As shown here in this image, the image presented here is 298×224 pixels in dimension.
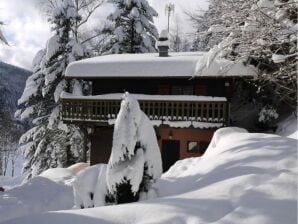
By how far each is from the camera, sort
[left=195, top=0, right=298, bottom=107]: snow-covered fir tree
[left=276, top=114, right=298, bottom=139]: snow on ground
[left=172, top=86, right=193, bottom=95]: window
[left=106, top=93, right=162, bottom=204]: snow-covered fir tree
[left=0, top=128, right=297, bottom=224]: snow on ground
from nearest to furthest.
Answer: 1. [left=0, top=128, right=297, bottom=224]: snow on ground
2. [left=195, top=0, right=298, bottom=107]: snow-covered fir tree
3. [left=106, top=93, right=162, bottom=204]: snow-covered fir tree
4. [left=276, top=114, right=298, bottom=139]: snow on ground
5. [left=172, top=86, right=193, bottom=95]: window

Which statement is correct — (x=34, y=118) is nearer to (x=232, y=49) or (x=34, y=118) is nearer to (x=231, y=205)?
(x=232, y=49)

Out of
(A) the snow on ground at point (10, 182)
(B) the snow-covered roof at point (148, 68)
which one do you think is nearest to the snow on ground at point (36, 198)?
(B) the snow-covered roof at point (148, 68)

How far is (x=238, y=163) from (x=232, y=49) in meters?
4.92

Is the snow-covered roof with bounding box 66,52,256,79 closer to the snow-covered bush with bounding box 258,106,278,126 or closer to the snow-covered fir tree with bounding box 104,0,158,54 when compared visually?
the snow-covered bush with bounding box 258,106,278,126

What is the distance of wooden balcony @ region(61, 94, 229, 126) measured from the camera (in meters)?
17.3

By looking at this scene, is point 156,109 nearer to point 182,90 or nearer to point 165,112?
point 165,112

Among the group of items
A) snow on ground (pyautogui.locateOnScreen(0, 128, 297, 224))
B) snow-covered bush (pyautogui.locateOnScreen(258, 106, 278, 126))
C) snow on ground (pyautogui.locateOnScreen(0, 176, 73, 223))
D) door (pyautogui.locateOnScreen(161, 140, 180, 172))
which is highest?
snow-covered bush (pyautogui.locateOnScreen(258, 106, 278, 126))

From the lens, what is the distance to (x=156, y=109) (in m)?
18.7

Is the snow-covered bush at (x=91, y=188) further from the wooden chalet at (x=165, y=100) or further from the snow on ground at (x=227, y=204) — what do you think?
the wooden chalet at (x=165, y=100)

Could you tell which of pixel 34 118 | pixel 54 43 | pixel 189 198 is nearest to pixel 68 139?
pixel 34 118

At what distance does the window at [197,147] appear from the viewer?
1867 centimetres

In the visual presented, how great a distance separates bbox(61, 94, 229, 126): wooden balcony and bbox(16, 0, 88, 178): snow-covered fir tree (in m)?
5.78

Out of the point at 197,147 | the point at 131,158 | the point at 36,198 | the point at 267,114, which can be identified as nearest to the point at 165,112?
the point at 197,147

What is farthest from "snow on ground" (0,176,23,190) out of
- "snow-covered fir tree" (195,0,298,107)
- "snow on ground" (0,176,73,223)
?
"snow-covered fir tree" (195,0,298,107)
